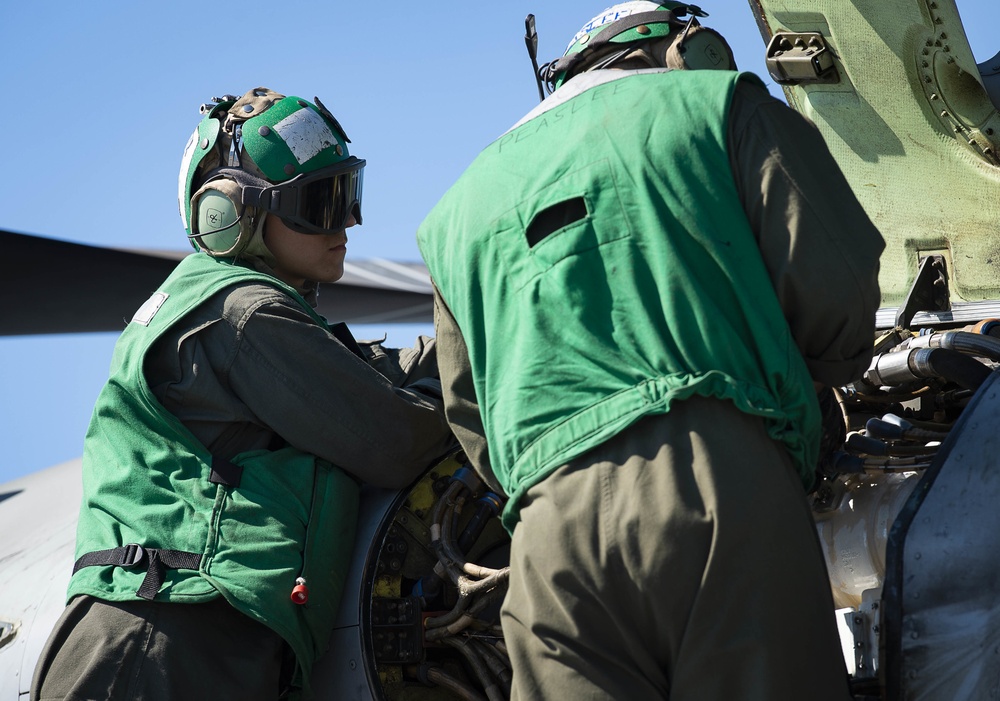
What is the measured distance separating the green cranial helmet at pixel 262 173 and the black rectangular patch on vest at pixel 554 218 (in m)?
1.32

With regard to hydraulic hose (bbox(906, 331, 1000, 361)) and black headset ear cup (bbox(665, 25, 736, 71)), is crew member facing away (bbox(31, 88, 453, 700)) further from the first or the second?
→ hydraulic hose (bbox(906, 331, 1000, 361))

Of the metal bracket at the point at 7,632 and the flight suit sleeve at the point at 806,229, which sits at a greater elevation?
the flight suit sleeve at the point at 806,229

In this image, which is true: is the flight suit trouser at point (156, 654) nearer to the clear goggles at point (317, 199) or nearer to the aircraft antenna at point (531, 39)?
the clear goggles at point (317, 199)

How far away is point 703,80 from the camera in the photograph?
225 centimetres

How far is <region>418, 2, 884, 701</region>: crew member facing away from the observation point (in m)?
1.97

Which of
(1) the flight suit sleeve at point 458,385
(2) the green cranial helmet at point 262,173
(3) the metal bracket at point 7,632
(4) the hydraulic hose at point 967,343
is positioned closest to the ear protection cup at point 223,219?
(2) the green cranial helmet at point 262,173

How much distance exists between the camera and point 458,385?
2.55 metres

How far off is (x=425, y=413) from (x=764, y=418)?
1265 mm

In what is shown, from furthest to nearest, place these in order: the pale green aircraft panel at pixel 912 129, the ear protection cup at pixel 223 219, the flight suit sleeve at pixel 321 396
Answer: the pale green aircraft panel at pixel 912 129 → the ear protection cup at pixel 223 219 → the flight suit sleeve at pixel 321 396

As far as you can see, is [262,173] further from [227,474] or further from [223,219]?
[227,474]

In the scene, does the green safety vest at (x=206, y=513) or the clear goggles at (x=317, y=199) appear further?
the clear goggles at (x=317, y=199)

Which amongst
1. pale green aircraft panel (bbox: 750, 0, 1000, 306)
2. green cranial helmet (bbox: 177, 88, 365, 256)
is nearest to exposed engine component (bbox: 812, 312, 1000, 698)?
pale green aircraft panel (bbox: 750, 0, 1000, 306)

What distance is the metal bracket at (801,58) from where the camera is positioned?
3719 millimetres

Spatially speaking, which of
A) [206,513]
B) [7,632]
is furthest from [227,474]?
[7,632]
